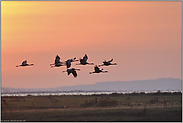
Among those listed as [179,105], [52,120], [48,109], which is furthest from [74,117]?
[179,105]

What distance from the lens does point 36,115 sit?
166ft

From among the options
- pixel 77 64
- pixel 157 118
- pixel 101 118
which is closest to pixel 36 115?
pixel 101 118

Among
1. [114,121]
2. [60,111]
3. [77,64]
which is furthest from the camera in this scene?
[60,111]

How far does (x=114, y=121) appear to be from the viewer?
47781 millimetres

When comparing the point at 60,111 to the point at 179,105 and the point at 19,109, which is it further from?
the point at 179,105

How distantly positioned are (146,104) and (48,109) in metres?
13.9

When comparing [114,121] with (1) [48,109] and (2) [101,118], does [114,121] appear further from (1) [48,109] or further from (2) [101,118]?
(1) [48,109]

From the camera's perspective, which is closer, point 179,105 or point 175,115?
point 175,115

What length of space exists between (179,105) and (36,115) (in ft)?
63.7

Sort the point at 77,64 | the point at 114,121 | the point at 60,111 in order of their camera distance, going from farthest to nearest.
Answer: the point at 60,111
the point at 114,121
the point at 77,64

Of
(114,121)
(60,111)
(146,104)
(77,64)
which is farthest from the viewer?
(146,104)

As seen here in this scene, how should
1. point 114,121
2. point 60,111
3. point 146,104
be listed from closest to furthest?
point 114,121
point 60,111
point 146,104

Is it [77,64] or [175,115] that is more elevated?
[77,64]

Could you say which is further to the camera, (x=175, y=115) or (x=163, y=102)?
(x=163, y=102)
